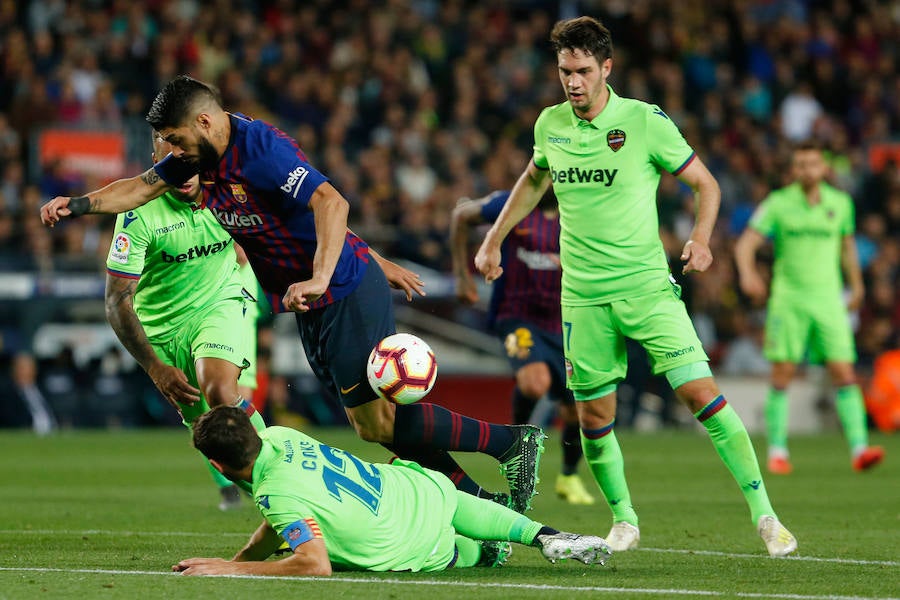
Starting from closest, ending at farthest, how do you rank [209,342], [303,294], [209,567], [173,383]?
[209,567] < [303,294] < [173,383] < [209,342]

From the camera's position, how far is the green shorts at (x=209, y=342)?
8.73 m

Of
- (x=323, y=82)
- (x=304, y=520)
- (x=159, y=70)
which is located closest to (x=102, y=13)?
(x=159, y=70)

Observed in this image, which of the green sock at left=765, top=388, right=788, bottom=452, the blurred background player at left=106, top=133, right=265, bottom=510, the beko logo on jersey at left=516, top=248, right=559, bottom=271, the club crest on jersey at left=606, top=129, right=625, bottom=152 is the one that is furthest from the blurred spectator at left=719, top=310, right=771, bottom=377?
the club crest on jersey at left=606, top=129, right=625, bottom=152

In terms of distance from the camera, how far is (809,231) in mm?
13023

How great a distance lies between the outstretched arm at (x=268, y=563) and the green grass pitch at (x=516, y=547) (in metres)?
0.06

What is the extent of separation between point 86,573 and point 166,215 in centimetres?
291

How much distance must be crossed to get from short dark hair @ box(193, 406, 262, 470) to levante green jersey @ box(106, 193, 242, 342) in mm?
2944

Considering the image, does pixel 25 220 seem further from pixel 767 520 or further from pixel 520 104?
pixel 767 520

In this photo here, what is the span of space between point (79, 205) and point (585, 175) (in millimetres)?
2446

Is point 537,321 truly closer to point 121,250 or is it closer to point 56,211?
point 121,250

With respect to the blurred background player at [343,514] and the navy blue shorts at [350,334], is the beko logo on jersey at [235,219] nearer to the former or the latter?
the navy blue shorts at [350,334]

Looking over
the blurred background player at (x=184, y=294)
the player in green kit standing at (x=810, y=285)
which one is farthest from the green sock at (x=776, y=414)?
the blurred background player at (x=184, y=294)

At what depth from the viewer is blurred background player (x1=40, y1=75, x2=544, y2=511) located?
22.3 feet

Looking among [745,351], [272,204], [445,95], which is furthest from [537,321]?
[445,95]
